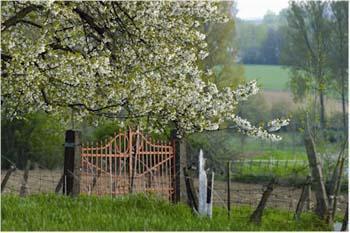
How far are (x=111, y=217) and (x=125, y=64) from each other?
3802 mm

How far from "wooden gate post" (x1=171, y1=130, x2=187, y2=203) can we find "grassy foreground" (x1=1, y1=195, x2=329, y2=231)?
1274 mm

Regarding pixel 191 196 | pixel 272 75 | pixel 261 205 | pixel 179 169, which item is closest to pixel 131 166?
pixel 179 169

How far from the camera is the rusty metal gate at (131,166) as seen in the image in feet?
43.7

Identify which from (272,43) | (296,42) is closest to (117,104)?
(296,42)

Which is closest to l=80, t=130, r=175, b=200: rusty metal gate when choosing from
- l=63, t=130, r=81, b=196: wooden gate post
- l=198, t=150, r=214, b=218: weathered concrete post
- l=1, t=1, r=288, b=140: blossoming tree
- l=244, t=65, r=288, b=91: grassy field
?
l=1, t=1, r=288, b=140: blossoming tree

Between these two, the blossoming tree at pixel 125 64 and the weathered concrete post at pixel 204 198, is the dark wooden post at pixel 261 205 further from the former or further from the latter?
the blossoming tree at pixel 125 64

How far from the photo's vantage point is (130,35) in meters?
12.3

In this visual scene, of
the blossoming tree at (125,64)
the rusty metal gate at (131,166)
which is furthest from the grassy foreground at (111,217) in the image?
the rusty metal gate at (131,166)

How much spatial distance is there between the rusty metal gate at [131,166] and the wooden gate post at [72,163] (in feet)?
3.19

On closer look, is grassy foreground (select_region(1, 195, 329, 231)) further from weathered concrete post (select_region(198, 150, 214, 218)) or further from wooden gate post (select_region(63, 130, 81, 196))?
wooden gate post (select_region(63, 130, 81, 196))

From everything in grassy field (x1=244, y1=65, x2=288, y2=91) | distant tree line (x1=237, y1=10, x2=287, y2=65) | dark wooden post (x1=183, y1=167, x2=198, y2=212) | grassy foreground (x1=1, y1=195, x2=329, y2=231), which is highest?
distant tree line (x1=237, y1=10, x2=287, y2=65)

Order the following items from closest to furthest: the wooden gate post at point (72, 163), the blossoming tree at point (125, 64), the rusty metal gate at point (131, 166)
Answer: the blossoming tree at point (125, 64) < the wooden gate post at point (72, 163) < the rusty metal gate at point (131, 166)

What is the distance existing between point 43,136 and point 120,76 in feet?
56.0

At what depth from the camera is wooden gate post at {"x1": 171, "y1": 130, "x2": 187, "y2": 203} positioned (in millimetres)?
12359
